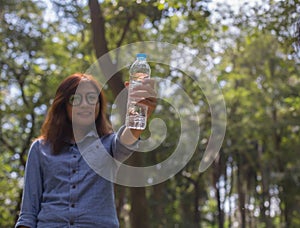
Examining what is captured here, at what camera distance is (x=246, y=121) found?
1744 cm

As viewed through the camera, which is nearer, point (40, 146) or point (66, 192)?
point (66, 192)

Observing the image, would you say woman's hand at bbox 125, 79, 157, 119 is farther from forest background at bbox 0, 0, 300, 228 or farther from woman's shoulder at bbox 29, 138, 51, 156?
forest background at bbox 0, 0, 300, 228

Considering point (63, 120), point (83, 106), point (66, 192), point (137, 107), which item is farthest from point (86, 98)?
point (66, 192)

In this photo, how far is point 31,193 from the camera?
9.05 feet

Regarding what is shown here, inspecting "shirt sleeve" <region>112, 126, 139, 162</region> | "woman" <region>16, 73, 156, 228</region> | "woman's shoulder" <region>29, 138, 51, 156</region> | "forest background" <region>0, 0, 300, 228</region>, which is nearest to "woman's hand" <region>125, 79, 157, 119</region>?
"woman" <region>16, 73, 156, 228</region>

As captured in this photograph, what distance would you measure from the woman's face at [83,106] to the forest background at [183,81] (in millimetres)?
3442

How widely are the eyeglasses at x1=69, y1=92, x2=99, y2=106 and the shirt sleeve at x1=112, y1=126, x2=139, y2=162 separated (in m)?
0.25

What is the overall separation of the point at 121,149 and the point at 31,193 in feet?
1.63

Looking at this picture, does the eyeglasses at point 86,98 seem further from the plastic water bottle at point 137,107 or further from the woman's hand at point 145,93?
the woman's hand at point 145,93

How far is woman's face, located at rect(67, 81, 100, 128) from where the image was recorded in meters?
2.95

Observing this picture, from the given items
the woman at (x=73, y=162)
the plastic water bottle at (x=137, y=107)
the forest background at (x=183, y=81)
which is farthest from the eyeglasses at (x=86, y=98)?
the forest background at (x=183, y=81)

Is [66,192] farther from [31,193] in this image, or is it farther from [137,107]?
[137,107]

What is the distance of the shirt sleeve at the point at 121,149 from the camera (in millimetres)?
2805

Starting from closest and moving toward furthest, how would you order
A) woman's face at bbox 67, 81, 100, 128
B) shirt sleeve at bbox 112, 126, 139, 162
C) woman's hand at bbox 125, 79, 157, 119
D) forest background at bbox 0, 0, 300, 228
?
woman's hand at bbox 125, 79, 157, 119
shirt sleeve at bbox 112, 126, 139, 162
woman's face at bbox 67, 81, 100, 128
forest background at bbox 0, 0, 300, 228
